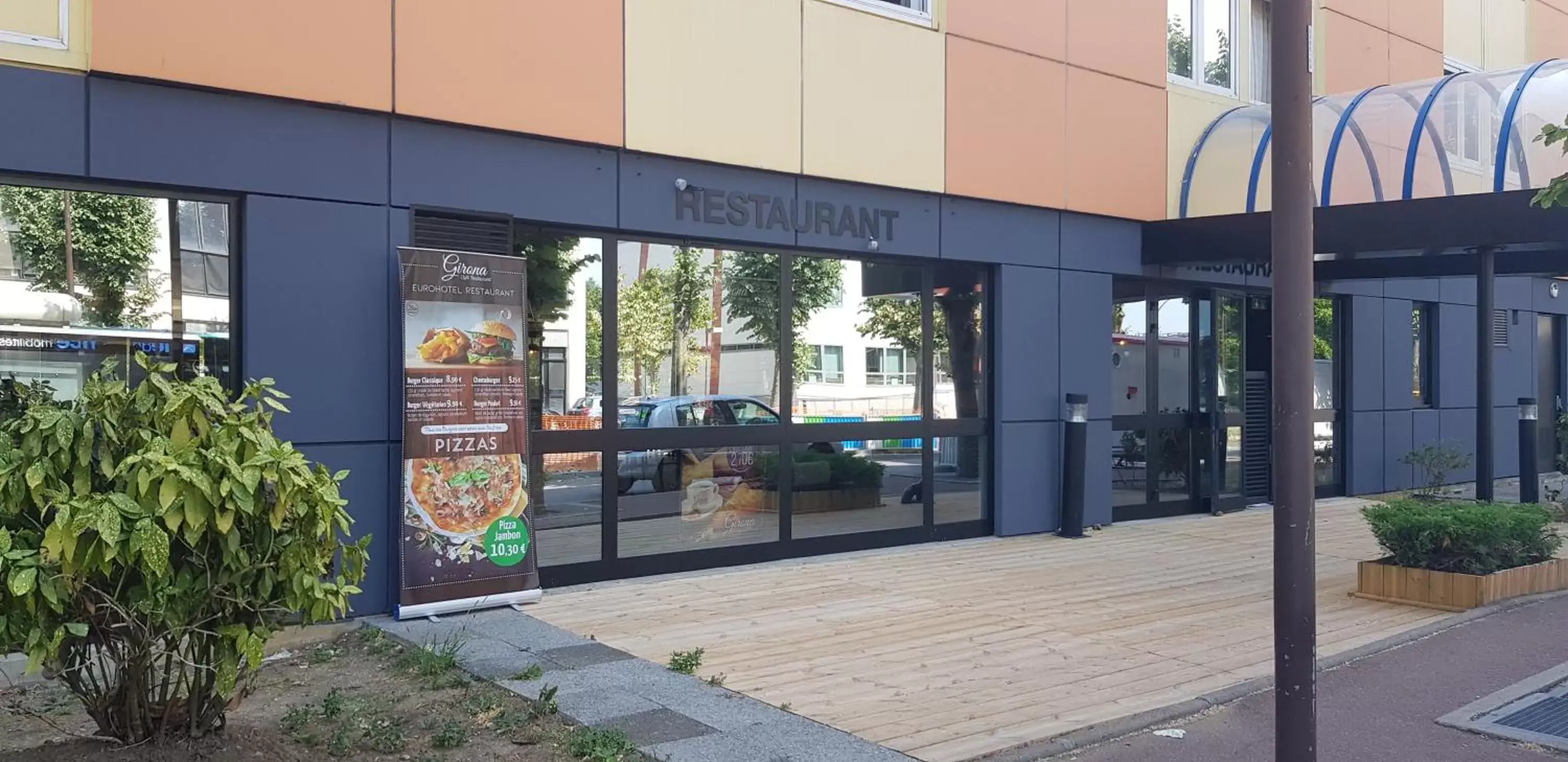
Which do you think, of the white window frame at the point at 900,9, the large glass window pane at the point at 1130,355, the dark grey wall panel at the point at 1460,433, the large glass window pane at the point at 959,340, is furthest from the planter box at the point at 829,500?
the dark grey wall panel at the point at 1460,433

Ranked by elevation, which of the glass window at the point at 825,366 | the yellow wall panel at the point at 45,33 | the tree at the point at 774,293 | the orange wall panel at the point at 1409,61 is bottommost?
the glass window at the point at 825,366

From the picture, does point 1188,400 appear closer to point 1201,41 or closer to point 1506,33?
point 1201,41

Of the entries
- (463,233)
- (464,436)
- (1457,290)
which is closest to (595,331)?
(463,233)

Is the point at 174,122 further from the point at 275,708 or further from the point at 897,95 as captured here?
the point at 897,95

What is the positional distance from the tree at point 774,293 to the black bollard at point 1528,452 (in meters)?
8.99

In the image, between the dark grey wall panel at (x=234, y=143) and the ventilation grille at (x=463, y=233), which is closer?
the dark grey wall panel at (x=234, y=143)

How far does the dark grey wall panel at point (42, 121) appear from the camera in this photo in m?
6.70

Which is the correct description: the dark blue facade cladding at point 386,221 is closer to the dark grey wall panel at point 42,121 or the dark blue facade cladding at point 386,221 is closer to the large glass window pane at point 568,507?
the dark grey wall panel at point 42,121

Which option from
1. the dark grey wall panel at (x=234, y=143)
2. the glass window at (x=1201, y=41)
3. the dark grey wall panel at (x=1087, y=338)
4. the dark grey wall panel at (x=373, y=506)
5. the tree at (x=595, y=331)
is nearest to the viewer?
the dark grey wall panel at (x=234, y=143)

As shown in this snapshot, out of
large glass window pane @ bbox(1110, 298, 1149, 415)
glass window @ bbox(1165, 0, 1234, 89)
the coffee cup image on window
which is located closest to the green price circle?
the coffee cup image on window

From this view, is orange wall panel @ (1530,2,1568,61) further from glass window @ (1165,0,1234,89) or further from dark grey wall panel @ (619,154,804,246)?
dark grey wall panel @ (619,154,804,246)

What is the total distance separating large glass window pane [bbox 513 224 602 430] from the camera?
29.1 ft

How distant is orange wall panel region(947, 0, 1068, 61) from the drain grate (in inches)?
295

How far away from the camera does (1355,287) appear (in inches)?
623
